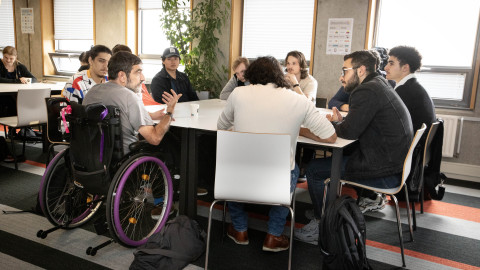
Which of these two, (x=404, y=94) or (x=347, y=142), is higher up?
(x=404, y=94)

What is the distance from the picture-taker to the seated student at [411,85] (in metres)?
2.96

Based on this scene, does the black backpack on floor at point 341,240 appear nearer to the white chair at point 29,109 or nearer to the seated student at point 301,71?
the seated student at point 301,71

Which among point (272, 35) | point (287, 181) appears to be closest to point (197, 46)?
point (272, 35)

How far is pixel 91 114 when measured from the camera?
7.02 feet

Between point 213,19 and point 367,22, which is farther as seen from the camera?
point 213,19

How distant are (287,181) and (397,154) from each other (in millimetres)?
794

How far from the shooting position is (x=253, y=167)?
6.60 feet

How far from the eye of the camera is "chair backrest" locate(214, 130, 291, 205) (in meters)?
1.96

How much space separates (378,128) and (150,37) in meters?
4.89

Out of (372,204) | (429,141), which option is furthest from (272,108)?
(372,204)

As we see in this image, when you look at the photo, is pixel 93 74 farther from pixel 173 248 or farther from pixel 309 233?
pixel 309 233

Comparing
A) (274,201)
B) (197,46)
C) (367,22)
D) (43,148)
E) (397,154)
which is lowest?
(43,148)

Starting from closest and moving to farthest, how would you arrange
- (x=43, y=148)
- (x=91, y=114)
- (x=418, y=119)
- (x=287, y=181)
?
(x=287, y=181), (x=91, y=114), (x=418, y=119), (x=43, y=148)

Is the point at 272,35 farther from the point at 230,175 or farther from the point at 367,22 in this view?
the point at 230,175
